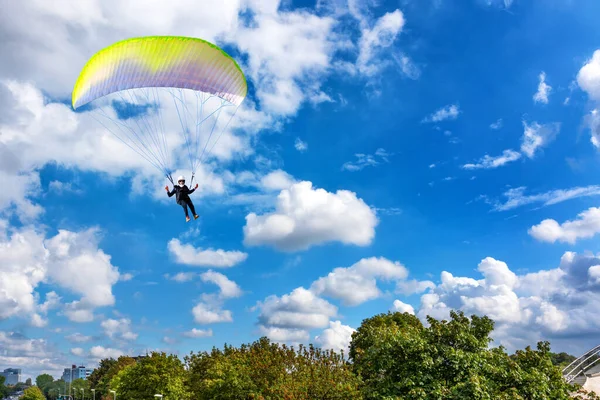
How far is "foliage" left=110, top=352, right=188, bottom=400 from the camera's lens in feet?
143

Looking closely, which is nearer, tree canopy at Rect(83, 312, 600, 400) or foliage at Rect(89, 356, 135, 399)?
tree canopy at Rect(83, 312, 600, 400)

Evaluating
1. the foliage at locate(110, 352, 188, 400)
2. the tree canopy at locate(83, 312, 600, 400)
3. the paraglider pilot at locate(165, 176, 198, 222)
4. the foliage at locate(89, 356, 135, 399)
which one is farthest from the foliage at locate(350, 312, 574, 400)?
the foliage at locate(89, 356, 135, 399)

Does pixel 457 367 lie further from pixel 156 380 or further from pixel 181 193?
pixel 156 380

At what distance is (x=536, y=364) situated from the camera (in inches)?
773

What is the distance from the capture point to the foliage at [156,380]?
4359 centimetres

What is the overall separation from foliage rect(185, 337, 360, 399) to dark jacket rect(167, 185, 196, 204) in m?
9.18

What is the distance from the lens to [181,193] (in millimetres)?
21844

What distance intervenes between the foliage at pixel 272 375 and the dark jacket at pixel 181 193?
30.1 ft

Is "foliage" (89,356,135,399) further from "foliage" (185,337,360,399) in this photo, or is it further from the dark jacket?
the dark jacket

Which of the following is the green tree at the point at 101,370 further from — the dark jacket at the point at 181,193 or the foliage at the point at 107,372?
the dark jacket at the point at 181,193

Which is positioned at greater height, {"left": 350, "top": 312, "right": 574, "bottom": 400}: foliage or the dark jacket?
the dark jacket

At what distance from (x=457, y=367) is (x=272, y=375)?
14617 millimetres

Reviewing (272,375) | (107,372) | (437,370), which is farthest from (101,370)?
(437,370)

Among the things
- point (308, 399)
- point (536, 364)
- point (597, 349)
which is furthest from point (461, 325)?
point (597, 349)
